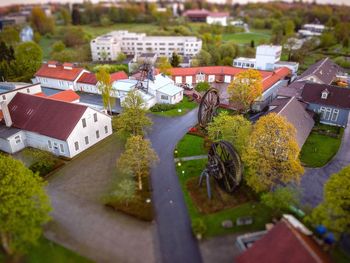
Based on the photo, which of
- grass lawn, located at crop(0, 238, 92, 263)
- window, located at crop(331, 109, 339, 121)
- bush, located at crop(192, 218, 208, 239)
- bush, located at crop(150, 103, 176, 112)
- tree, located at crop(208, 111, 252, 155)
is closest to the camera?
grass lawn, located at crop(0, 238, 92, 263)

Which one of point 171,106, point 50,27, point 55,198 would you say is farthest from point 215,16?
point 55,198

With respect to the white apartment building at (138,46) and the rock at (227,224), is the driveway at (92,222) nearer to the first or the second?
the rock at (227,224)

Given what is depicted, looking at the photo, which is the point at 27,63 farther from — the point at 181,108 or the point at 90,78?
the point at 181,108

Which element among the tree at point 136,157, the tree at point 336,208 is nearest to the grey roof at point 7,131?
the tree at point 136,157

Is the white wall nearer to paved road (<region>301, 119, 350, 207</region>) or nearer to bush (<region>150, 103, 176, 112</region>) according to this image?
bush (<region>150, 103, 176, 112</region>)

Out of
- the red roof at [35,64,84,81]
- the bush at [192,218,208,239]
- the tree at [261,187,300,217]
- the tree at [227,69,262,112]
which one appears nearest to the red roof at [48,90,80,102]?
the red roof at [35,64,84,81]
